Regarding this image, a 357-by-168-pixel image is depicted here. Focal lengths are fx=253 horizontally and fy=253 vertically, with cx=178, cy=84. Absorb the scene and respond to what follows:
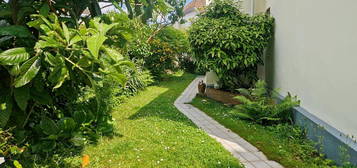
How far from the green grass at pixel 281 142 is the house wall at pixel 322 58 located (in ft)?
1.51

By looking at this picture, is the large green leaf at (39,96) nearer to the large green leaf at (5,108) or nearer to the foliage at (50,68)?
the foliage at (50,68)

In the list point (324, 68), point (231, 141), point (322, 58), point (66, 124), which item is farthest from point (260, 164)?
point (66, 124)

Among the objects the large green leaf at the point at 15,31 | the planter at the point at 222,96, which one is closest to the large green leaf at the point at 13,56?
the large green leaf at the point at 15,31

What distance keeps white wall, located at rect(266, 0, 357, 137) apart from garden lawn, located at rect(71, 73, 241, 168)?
5.08 feet

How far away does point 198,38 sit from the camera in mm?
6344

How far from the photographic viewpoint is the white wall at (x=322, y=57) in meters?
3.04

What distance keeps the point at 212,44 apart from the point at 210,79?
2123 mm

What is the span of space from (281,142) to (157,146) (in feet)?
6.44

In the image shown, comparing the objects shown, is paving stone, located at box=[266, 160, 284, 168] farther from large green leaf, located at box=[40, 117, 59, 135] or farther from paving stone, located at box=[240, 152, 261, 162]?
large green leaf, located at box=[40, 117, 59, 135]

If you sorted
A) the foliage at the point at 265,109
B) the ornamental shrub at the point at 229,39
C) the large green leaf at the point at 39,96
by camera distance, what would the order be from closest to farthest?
the large green leaf at the point at 39,96, the foliage at the point at 265,109, the ornamental shrub at the point at 229,39

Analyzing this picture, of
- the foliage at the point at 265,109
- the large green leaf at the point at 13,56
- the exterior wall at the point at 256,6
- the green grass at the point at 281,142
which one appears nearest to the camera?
the large green leaf at the point at 13,56

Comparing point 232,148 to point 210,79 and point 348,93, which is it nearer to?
→ point 348,93

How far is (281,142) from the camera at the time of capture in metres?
4.01

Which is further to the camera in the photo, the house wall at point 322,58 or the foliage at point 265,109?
the foliage at point 265,109
